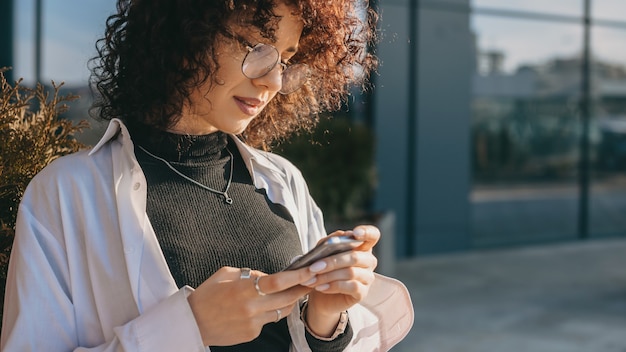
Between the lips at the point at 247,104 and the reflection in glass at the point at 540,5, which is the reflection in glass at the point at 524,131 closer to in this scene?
the reflection in glass at the point at 540,5

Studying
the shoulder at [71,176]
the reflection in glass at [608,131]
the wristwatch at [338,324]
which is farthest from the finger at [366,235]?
the reflection in glass at [608,131]

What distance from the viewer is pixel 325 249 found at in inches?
52.6

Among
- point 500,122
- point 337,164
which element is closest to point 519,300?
point 337,164

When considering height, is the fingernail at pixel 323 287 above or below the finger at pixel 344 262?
below

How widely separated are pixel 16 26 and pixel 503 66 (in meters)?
5.61

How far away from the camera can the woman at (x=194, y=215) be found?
4.49 feet

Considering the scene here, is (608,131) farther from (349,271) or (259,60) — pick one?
(349,271)

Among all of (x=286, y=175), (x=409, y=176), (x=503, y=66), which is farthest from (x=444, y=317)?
(x=286, y=175)

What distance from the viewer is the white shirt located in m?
1.37

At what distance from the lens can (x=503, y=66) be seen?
9.58 m

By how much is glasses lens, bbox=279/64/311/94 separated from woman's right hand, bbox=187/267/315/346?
0.52m

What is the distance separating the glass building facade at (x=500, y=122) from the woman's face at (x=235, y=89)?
637 centimetres

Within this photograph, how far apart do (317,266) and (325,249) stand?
0.11 feet

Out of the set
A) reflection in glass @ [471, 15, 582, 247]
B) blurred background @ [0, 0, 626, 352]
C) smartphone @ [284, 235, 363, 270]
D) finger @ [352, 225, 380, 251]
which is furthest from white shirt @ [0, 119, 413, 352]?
reflection in glass @ [471, 15, 582, 247]
